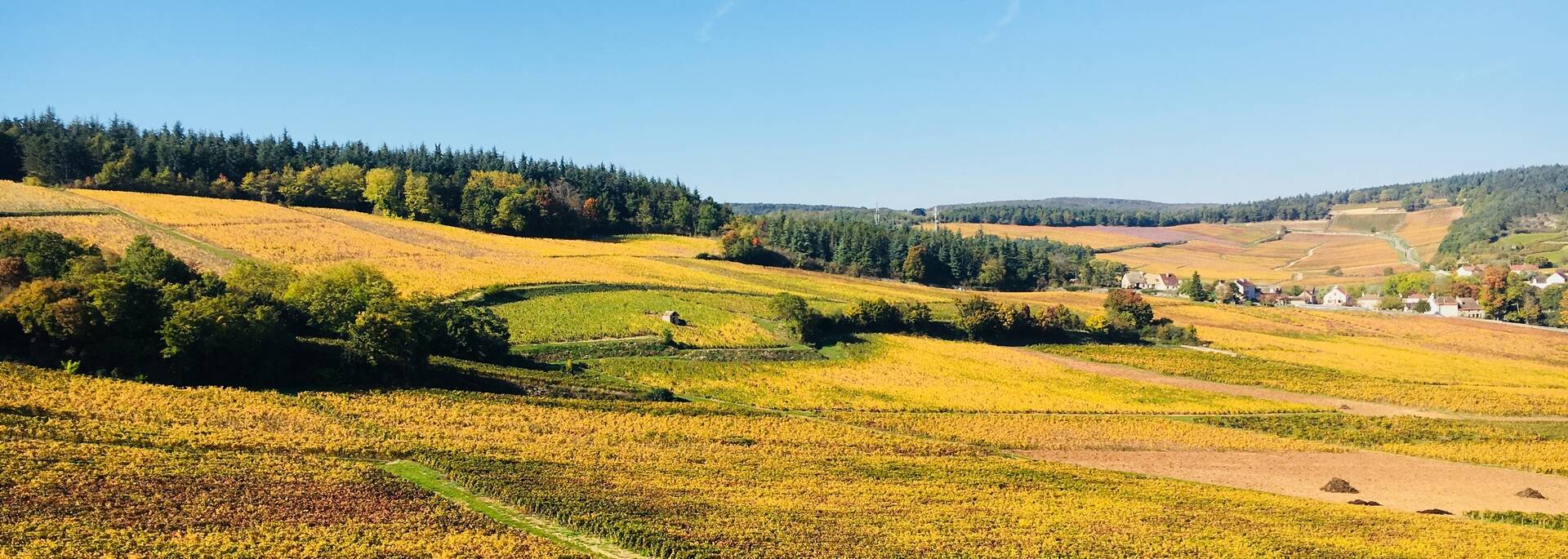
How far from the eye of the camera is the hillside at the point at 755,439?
3381 centimetres

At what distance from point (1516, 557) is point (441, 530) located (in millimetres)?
42180

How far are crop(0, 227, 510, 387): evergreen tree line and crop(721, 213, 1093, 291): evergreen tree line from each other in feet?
255

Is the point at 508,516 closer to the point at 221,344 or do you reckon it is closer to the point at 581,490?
the point at 581,490

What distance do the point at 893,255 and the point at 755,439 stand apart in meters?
113

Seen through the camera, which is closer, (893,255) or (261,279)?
(261,279)

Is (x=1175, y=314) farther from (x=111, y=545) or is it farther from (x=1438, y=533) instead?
(x=111, y=545)

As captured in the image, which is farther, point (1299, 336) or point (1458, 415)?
point (1299, 336)

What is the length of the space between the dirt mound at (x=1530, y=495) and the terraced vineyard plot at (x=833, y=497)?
377 inches

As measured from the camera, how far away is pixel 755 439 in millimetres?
53719

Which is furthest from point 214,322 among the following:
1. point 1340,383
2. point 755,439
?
point 1340,383

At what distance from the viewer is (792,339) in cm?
8538

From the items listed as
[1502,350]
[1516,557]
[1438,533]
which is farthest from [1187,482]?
[1502,350]

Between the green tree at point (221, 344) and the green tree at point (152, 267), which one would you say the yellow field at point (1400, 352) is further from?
the green tree at point (152, 267)

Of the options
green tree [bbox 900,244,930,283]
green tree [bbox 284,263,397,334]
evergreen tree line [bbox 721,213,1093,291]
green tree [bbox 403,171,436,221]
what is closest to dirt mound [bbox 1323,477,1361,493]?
green tree [bbox 284,263,397,334]
